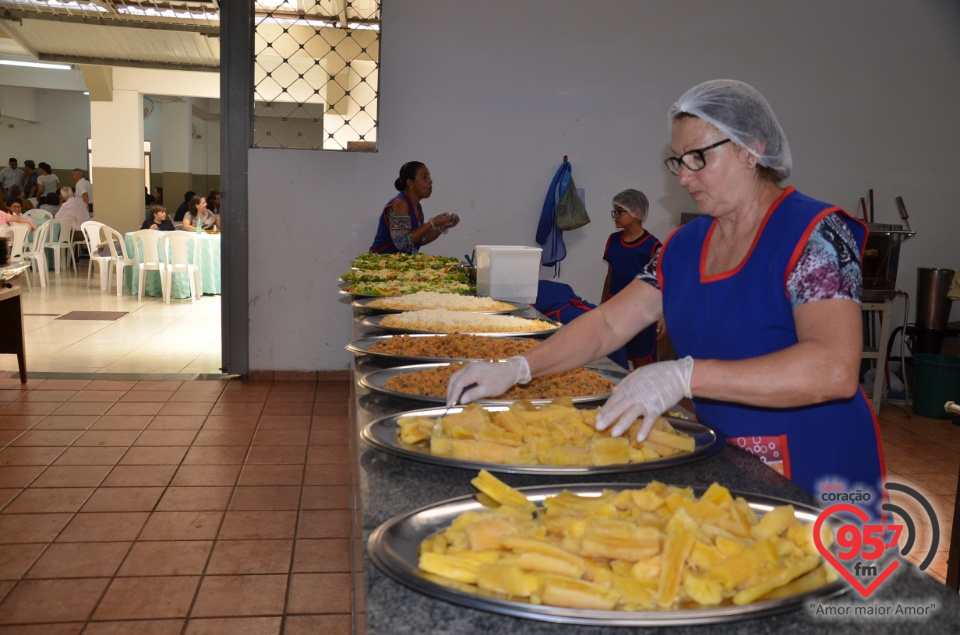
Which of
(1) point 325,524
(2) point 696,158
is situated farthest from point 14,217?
(2) point 696,158

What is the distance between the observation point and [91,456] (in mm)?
4066

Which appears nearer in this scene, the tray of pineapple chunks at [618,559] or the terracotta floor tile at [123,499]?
the tray of pineapple chunks at [618,559]

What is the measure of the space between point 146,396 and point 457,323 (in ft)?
11.4

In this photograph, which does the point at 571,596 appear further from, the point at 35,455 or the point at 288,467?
the point at 35,455

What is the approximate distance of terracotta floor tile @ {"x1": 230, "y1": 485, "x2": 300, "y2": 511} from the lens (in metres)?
3.53

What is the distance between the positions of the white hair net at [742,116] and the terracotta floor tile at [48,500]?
119 inches

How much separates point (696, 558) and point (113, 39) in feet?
40.0

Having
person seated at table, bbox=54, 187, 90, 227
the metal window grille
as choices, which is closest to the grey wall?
the metal window grille

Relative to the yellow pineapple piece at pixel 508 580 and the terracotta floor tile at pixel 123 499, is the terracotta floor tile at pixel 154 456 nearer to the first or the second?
the terracotta floor tile at pixel 123 499

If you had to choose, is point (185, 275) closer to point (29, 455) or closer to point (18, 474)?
point (29, 455)

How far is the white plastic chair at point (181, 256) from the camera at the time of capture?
9.66 meters

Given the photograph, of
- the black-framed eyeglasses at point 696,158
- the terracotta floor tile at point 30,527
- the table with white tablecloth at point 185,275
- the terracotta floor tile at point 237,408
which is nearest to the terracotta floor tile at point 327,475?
the terracotta floor tile at point 30,527

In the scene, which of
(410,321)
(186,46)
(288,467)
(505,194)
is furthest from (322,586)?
(186,46)

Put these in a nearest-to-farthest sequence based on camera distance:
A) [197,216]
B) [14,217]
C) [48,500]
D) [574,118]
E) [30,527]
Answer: [30,527]
[48,500]
[574,118]
[14,217]
[197,216]
